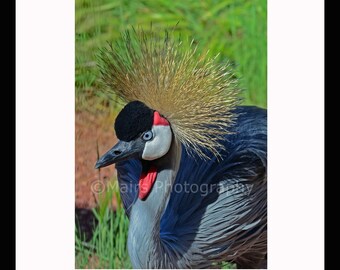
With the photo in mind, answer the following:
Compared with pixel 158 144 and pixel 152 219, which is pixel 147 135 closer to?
pixel 158 144

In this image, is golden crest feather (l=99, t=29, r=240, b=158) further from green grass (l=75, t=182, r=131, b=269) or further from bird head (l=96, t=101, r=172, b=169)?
green grass (l=75, t=182, r=131, b=269)

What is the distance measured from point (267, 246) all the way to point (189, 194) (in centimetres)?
35

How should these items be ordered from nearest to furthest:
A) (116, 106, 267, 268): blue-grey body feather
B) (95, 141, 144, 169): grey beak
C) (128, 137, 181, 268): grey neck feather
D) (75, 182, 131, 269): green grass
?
1. (95, 141, 144, 169): grey beak
2. (128, 137, 181, 268): grey neck feather
3. (116, 106, 267, 268): blue-grey body feather
4. (75, 182, 131, 269): green grass

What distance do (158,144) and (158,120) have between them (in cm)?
8

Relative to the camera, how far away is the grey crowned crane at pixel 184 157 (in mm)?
2645

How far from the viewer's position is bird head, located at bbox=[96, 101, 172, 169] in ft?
8.38

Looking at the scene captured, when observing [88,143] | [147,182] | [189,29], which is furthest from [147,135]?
[189,29]

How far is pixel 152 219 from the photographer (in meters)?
2.67

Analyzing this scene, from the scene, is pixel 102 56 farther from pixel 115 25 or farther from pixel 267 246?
pixel 267 246

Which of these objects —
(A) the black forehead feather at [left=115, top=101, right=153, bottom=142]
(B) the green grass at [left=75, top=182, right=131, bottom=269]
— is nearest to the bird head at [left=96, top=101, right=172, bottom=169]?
(A) the black forehead feather at [left=115, top=101, right=153, bottom=142]

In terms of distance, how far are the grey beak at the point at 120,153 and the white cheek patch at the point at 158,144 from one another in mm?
32

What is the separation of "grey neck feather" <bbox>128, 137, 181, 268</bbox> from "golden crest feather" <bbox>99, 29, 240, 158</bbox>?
0.09 m

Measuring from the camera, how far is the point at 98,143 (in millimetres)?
2926

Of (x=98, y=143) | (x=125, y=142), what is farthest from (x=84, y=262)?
(x=125, y=142)
